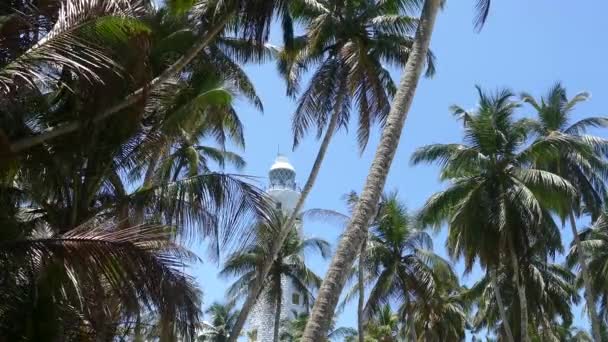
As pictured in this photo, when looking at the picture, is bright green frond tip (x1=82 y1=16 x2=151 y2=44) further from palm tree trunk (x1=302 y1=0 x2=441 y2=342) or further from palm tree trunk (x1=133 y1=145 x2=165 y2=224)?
palm tree trunk (x1=302 y1=0 x2=441 y2=342)

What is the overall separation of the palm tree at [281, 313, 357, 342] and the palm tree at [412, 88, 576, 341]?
13053 mm

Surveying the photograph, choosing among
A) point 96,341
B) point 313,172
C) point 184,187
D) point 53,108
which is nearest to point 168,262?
point 96,341

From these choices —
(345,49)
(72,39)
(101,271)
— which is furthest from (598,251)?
(72,39)

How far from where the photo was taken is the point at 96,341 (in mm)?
10336

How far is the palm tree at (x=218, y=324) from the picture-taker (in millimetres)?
45875

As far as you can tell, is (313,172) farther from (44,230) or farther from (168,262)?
(168,262)

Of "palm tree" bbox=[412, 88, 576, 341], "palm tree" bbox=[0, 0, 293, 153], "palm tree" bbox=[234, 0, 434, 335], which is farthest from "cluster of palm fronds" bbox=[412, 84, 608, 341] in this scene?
"palm tree" bbox=[0, 0, 293, 153]

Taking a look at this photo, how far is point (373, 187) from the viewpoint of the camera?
10.3 m

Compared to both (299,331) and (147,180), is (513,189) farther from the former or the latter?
(299,331)

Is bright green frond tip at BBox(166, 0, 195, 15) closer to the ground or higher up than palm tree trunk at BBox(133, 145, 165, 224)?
higher up

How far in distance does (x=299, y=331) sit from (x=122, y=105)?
108 feet

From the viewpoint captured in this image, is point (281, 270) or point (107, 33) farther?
point (281, 270)

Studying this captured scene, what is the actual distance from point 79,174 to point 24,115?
4.58 feet

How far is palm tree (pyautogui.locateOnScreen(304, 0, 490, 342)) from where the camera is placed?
886 centimetres
